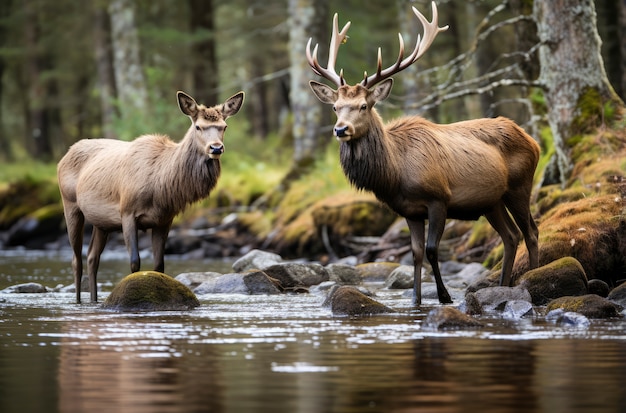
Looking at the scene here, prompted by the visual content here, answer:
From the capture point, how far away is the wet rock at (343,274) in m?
15.7

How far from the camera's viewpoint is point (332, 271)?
1577 cm

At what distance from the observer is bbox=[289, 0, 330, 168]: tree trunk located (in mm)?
24328

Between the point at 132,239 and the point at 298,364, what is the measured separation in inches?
227

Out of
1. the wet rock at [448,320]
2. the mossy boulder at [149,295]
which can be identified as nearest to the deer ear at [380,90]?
the mossy boulder at [149,295]

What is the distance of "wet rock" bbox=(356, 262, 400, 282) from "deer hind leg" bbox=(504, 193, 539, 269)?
313 centimetres

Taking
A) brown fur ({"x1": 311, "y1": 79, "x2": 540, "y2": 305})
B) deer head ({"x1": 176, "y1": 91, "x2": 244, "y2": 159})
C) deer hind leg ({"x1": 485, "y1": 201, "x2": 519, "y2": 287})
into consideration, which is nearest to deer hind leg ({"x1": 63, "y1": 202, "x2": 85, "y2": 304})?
deer head ({"x1": 176, "y1": 91, "x2": 244, "y2": 159})

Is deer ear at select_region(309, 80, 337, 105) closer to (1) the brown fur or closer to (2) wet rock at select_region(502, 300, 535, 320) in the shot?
(1) the brown fur

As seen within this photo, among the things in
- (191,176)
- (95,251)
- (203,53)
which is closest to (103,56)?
(203,53)

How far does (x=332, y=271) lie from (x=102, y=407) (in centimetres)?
971

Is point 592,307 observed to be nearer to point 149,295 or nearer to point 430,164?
point 430,164

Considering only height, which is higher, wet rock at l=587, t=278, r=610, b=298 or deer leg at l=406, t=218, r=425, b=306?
deer leg at l=406, t=218, r=425, b=306

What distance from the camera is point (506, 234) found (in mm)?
13258

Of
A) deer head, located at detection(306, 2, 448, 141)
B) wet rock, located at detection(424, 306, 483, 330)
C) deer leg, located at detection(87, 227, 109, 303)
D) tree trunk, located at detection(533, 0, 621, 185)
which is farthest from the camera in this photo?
tree trunk, located at detection(533, 0, 621, 185)

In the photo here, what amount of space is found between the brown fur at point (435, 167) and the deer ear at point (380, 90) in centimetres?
1
